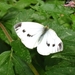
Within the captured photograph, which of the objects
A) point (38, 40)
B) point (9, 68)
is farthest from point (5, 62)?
point (38, 40)

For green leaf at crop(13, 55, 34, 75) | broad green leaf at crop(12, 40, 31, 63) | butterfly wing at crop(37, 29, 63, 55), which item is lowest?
green leaf at crop(13, 55, 34, 75)

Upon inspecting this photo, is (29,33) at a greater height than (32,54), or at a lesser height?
greater

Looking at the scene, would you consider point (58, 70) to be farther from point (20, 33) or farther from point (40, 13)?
point (40, 13)

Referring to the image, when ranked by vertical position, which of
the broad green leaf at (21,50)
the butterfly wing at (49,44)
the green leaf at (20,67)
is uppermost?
the butterfly wing at (49,44)

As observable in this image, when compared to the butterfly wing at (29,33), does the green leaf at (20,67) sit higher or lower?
lower
